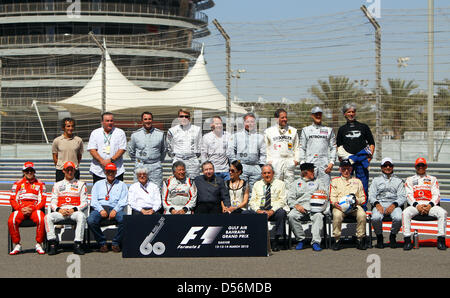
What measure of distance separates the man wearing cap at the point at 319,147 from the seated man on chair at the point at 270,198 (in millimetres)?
976

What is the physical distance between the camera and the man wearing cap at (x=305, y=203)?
9.62 metres

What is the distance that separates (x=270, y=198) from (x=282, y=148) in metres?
1.24

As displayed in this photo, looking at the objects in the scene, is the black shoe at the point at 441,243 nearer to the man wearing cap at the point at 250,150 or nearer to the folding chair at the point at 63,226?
the man wearing cap at the point at 250,150

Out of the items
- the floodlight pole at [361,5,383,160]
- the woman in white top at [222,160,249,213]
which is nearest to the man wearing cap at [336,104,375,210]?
the woman in white top at [222,160,249,213]

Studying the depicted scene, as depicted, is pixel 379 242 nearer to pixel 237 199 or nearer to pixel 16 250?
pixel 237 199

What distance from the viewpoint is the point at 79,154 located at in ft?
36.0

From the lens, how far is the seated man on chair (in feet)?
31.9

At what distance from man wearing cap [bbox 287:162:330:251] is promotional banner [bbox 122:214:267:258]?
0.83 m

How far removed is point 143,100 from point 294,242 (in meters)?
29.2

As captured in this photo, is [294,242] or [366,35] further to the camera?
[366,35]

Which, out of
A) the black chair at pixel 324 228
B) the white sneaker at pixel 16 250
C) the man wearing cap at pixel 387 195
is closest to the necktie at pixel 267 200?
the black chair at pixel 324 228

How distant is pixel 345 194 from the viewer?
9.95 metres
